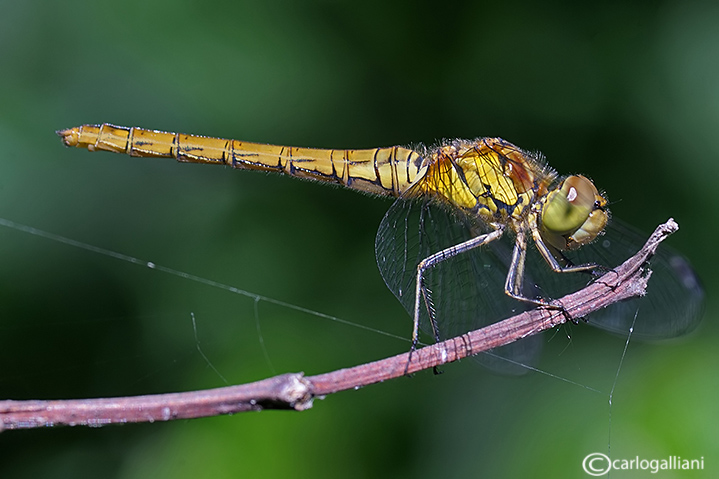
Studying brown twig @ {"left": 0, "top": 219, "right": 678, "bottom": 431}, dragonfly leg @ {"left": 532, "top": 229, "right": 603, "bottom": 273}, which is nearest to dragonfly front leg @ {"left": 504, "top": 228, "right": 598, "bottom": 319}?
dragonfly leg @ {"left": 532, "top": 229, "right": 603, "bottom": 273}

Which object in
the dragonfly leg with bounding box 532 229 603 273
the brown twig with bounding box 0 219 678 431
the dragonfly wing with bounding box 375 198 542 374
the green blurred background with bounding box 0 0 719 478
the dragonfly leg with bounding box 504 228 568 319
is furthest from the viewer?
the dragonfly wing with bounding box 375 198 542 374

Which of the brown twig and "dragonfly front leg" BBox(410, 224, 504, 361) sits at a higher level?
"dragonfly front leg" BBox(410, 224, 504, 361)

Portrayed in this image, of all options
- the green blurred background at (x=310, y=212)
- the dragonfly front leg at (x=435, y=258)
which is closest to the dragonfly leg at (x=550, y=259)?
the dragonfly front leg at (x=435, y=258)

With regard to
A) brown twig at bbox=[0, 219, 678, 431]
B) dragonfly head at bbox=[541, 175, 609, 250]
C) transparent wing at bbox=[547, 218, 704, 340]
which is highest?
dragonfly head at bbox=[541, 175, 609, 250]

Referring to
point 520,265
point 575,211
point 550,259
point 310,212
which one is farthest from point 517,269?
point 310,212

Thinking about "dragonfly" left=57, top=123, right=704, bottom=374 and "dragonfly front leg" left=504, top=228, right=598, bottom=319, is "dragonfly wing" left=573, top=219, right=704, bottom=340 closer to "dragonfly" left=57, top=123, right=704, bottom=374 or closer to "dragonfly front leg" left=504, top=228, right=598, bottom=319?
"dragonfly" left=57, top=123, right=704, bottom=374

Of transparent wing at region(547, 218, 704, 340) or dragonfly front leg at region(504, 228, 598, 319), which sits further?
transparent wing at region(547, 218, 704, 340)
